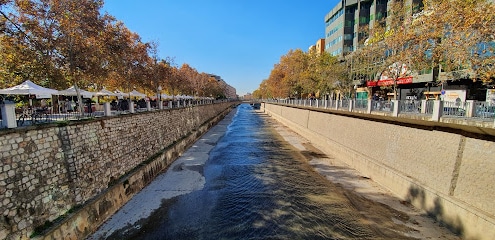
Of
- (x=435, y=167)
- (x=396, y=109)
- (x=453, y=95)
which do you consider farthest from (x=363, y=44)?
(x=435, y=167)

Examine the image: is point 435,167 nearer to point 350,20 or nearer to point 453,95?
point 453,95

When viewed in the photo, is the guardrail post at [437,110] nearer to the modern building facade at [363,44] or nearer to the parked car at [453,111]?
the parked car at [453,111]

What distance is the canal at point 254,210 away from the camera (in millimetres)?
8320

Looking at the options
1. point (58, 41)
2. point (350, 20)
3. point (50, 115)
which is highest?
point (350, 20)

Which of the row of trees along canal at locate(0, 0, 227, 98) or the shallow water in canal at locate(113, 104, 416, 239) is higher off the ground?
the row of trees along canal at locate(0, 0, 227, 98)

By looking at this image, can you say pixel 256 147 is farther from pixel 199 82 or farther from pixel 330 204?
pixel 199 82

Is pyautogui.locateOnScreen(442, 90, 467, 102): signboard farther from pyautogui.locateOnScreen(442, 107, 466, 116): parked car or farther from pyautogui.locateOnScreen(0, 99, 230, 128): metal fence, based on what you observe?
pyautogui.locateOnScreen(0, 99, 230, 128): metal fence

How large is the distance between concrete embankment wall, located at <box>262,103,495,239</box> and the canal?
1.02 metres

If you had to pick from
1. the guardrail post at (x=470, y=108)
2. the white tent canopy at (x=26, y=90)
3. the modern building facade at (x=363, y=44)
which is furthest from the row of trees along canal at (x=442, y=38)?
the white tent canopy at (x=26, y=90)

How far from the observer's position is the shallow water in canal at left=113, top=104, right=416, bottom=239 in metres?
8.34

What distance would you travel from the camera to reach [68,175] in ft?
27.5

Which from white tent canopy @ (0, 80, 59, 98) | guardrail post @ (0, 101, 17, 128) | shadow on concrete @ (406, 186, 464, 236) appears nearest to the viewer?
guardrail post @ (0, 101, 17, 128)

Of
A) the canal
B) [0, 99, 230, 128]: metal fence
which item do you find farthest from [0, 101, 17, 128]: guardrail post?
the canal

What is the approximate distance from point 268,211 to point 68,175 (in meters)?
7.97
